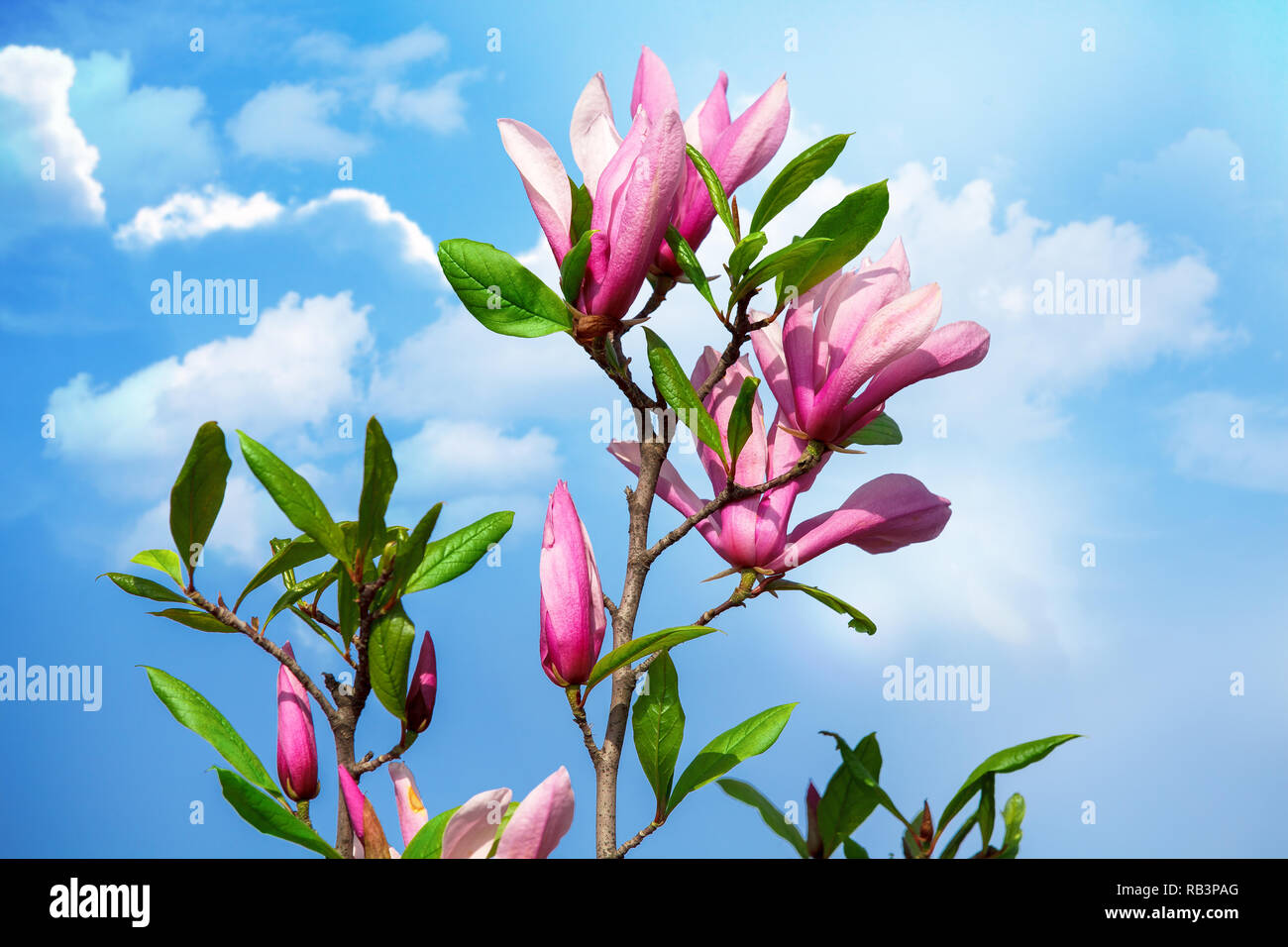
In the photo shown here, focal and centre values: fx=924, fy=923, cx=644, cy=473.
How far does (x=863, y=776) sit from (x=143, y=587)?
63 centimetres

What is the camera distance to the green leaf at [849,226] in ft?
2.59

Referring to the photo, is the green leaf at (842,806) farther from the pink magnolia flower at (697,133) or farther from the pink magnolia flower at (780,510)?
the pink magnolia flower at (697,133)

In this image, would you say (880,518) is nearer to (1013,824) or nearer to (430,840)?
(1013,824)

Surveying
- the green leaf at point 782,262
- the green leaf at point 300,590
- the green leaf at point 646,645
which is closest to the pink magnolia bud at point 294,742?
the green leaf at point 300,590

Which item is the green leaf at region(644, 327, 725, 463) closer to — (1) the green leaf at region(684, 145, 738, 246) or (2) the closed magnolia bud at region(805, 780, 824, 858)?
(1) the green leaf at region(684, 145, 738, 246)

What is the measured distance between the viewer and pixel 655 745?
0.80 metres

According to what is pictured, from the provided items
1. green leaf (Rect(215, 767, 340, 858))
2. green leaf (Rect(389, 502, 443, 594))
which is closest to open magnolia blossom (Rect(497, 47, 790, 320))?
green leaf (Rect(389, 502, 443, 594))

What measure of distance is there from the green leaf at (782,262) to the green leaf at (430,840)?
477 mm

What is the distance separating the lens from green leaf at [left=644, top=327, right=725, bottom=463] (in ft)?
2.52

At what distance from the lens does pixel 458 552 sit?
2.55 ft

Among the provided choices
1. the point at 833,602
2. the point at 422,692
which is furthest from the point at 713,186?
the point at 422,692

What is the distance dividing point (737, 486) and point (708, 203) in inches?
10.3

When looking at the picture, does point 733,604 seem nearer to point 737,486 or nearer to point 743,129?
point 737,486
